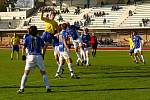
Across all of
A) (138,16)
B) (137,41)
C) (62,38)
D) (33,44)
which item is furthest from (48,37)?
(138,16)

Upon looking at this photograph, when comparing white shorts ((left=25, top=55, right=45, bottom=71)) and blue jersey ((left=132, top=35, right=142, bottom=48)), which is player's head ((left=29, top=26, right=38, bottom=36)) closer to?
white shorts ((left=25, top=55, right=45, bottom=71))

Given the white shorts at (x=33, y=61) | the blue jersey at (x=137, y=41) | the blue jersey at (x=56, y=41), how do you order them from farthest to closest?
the blue jersey at (x=137, y=41)
the blue jersey at (x=56, y=41)
the white shorts at (x=33, y=61)

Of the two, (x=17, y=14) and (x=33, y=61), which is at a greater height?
(x=33, y=61)

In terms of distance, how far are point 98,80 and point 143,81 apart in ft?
5.94

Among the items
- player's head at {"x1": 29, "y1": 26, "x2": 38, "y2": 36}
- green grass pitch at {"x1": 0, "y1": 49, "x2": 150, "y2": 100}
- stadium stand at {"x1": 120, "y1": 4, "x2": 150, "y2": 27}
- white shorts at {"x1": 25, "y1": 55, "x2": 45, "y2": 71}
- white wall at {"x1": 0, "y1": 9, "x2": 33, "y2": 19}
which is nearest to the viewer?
green grass pitch at {"x1": 0, "y1": 49, "x2": 150, "y2": 100}

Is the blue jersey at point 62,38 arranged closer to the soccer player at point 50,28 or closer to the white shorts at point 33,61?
the soccer player at point 50,28

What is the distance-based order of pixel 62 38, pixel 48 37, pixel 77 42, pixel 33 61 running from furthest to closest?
pixel 77 42 < pixel 48 37 < pixel 62 38 < pixel 33 61

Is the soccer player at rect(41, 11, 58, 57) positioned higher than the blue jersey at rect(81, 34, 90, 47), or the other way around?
the soccer player at rect(41, 11, 58, 57)

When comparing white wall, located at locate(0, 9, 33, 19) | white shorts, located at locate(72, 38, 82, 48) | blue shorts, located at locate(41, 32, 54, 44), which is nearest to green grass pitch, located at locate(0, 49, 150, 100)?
blue shorts, located at locate(41, 32, 54, 44)

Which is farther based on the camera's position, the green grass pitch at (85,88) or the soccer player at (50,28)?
the soccer player at (50,28)

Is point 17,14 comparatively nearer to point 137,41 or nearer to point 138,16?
point 138,16

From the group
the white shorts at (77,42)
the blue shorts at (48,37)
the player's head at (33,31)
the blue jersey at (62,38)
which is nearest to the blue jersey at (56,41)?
the blue shorts at (48,37)

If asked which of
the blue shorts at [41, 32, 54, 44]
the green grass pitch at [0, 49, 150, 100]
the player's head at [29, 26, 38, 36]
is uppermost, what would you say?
the player's head at [29, 26, 38, 36]

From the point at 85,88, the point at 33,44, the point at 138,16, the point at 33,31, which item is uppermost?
the point at 33,31
